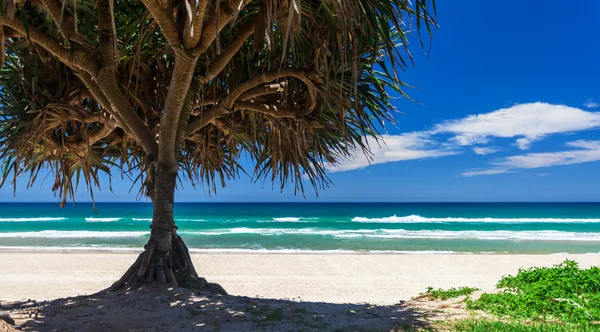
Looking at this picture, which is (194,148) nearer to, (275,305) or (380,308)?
(275,305)

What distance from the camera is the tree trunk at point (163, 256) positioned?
11.3 ft

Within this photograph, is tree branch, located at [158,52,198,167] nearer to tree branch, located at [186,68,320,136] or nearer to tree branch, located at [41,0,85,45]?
tree branch, located at [186,68,320,136]

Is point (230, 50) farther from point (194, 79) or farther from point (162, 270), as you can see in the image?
point (162, 270)

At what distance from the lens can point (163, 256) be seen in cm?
353

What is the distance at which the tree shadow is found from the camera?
2.72 meters

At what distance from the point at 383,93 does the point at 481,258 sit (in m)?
7.72

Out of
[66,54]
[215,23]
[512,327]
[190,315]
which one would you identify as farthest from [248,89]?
[512,327]

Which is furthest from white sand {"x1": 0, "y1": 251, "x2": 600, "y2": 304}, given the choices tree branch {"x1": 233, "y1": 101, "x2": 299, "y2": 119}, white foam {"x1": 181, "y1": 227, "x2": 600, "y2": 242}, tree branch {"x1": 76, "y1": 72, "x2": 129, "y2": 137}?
white foam {"x1": 181, "y1": 227, "x2": 600, "y2": 242}

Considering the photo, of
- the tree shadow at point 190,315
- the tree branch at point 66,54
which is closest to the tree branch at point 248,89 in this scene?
the tree branch at point 66,54

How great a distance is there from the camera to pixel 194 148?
17.0ft

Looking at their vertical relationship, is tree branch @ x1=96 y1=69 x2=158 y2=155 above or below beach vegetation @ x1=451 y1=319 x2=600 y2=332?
above

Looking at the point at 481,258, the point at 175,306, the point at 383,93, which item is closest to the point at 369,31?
the point at 383,93

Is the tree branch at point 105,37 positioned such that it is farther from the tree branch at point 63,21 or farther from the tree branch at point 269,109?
the tree branch at point 269,109

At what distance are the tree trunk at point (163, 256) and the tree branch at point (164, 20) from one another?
1.26 m
